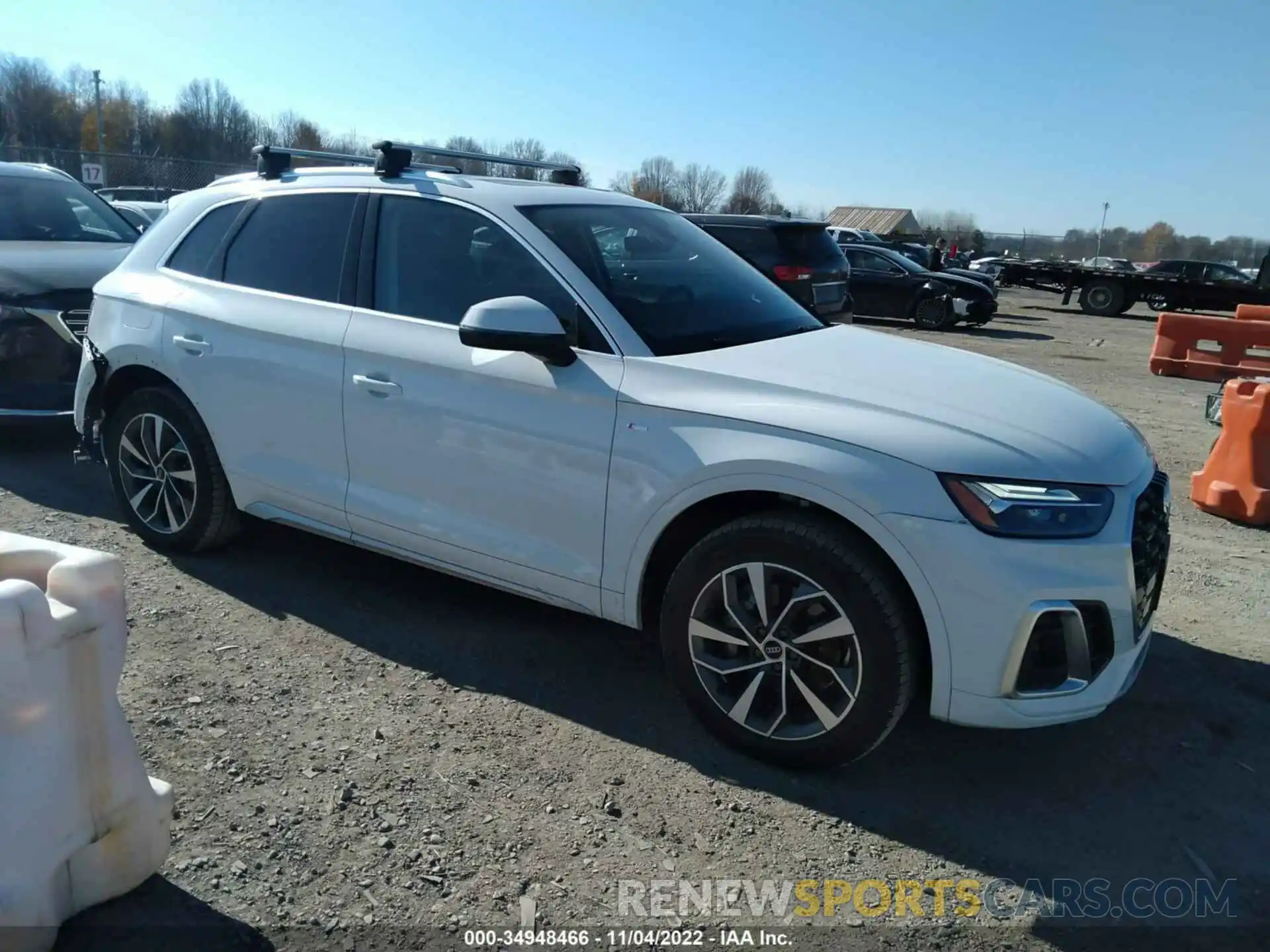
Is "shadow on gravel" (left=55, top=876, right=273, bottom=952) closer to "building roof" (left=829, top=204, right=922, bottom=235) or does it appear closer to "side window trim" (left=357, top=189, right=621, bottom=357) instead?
"side window trim" (left=357, top=189, right=621, bottom=357)

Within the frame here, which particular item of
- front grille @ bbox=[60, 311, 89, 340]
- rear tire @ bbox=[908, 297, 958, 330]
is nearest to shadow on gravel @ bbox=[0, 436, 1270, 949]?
front grille @ bbox=[60, 311, 89, 340]

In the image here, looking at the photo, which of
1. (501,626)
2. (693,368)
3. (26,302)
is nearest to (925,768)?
(693,368)

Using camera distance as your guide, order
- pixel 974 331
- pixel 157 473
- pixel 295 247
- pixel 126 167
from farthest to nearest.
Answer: pixel 126 167 < pixel 974 331 < pixel 157 473 < pixel 295 247

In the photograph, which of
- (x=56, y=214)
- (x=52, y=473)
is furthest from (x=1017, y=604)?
(x=56, y=214)

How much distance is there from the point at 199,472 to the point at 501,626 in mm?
1584

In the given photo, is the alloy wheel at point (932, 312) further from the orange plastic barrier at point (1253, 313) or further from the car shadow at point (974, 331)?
the orange plastic barrier at point (1253, 313)

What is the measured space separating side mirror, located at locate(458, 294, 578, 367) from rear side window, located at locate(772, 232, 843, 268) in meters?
9.37

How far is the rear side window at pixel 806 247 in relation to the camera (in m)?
12.2

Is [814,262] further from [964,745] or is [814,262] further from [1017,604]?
[1017,604]

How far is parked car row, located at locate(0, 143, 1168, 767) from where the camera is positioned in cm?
281

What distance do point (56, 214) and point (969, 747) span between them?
294 inches

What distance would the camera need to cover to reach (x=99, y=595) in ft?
7.43

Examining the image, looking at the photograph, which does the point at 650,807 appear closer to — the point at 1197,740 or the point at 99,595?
the point at 99,595

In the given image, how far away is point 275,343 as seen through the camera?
4.09m
